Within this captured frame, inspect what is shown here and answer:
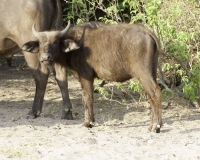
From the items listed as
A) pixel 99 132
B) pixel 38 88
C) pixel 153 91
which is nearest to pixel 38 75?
pixel 38 88

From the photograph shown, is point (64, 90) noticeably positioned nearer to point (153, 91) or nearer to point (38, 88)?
point (38, 88)

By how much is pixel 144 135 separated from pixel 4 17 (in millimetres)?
3482

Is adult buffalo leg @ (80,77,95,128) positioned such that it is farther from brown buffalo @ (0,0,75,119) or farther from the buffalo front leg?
the buffalo front leg

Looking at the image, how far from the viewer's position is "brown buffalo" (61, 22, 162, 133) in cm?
927

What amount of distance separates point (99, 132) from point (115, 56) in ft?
4.10

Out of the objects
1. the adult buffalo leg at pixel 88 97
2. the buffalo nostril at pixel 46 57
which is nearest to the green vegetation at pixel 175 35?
the adult buffalo leg at pixel 88 97

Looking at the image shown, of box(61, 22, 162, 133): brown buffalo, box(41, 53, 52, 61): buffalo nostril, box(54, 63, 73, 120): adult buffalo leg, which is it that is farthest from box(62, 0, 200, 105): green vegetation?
box(41, 53, 52, 61): buffalo nostril

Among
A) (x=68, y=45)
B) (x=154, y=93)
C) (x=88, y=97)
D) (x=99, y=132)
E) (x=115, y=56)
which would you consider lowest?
(x=99, y=132)

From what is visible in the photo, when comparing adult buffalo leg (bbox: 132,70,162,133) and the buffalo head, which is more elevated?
the buffalo head

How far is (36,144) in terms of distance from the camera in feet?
27.9

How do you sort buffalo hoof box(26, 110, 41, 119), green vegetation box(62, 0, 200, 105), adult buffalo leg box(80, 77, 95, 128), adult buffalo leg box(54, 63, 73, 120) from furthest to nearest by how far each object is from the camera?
adult buffalo leg box(54, 63, 73, 120) → buffalo hoof box(26, 110, 41, 119) → green vegetation box(62, 0, 200, 105) → adult buffalo leg box(80, 77, 95, 128)

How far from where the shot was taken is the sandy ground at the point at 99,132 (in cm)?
809

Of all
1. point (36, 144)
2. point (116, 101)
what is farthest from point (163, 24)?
point (36, 144)

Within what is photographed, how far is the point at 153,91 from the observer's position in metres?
9.28
